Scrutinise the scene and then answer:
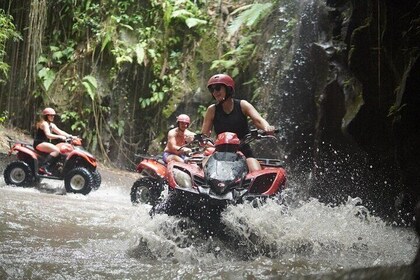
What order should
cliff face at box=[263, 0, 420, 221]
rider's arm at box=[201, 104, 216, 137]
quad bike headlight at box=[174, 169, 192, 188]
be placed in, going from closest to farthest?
quad bike headlight at box=[174, 169, 192, 188]
rider's arm at box=[201, 104, 216, 137]
cliff face at box=[263, 0, 420, 221]

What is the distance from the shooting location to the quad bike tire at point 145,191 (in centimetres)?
857

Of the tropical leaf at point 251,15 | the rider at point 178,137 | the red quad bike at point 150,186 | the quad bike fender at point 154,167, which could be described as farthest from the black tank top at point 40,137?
the tropical leaf at point 251,15

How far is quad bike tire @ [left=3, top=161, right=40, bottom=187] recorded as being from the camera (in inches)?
384

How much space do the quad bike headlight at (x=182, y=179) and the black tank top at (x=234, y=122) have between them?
947mm

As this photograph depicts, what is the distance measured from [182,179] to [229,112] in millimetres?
1239

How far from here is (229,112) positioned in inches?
222

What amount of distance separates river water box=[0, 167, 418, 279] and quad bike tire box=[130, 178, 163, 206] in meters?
2.41

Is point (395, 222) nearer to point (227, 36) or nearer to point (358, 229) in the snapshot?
point (358, 229)

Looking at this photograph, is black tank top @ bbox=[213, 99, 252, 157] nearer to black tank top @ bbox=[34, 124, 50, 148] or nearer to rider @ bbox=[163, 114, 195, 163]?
rider @ bbox=[163, 114, 195, 163]

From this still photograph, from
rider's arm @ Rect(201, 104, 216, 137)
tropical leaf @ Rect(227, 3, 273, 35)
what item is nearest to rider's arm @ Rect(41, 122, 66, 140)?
tropical leaf @ Rect(227, 3, 273, 35)

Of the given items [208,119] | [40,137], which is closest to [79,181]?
[40,137]

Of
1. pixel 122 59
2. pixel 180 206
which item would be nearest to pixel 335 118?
pixel 180 206

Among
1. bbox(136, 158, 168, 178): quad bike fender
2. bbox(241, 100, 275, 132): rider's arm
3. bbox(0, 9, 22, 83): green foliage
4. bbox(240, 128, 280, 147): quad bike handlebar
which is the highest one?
Result: bbox(0, 9, 22, 83): green foliage

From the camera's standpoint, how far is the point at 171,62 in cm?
1370
